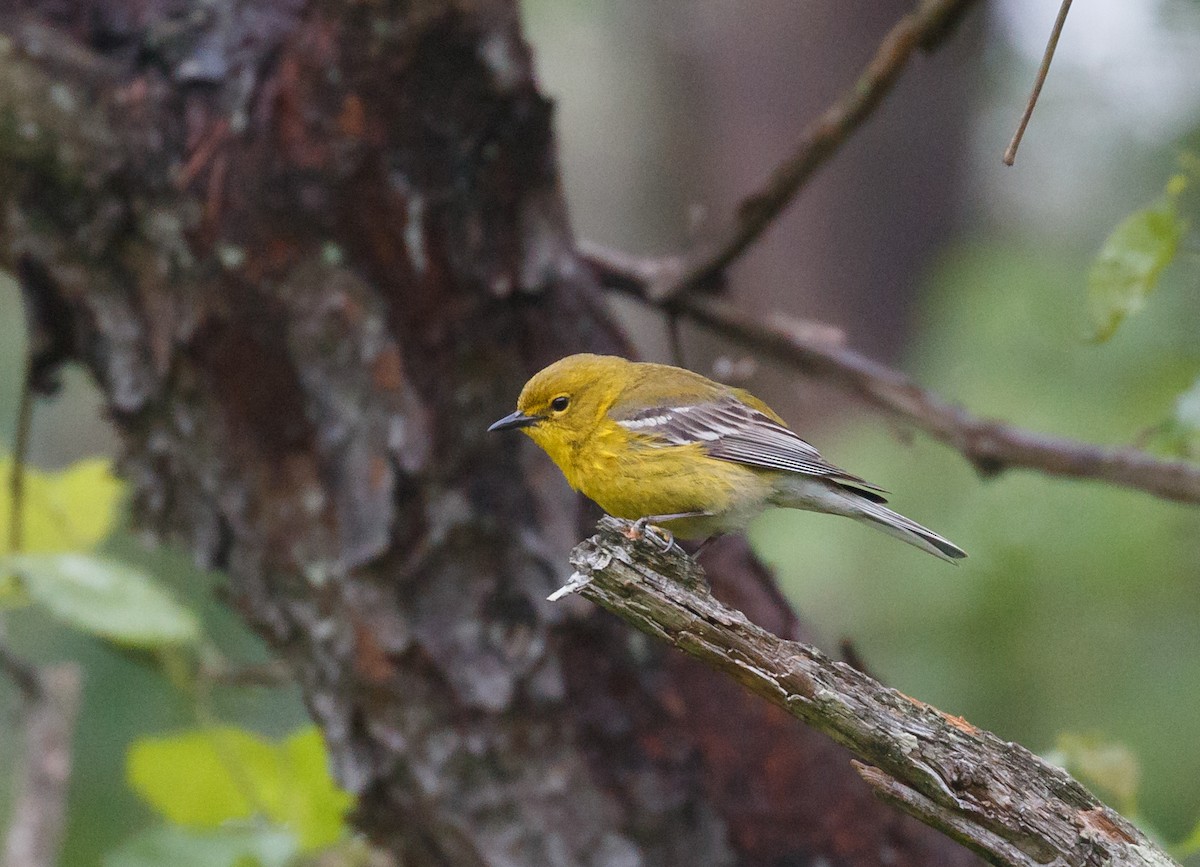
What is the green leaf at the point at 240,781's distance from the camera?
9.95 feet

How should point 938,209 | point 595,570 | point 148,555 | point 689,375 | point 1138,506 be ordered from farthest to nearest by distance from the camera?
point 938,209 → point 148,555 → point 1138,506 → point 689,375 → point 595,570

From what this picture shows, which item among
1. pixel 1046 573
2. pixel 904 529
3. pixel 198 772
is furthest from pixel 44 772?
pixel 1046 573

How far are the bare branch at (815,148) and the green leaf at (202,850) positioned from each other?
6.20 feet

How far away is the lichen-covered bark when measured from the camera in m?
3.00

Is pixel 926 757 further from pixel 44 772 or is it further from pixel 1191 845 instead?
pixel 44 772

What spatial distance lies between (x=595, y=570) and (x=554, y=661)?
136cm

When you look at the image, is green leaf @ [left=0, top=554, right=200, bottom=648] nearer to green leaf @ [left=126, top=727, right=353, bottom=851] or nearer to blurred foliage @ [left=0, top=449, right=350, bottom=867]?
blurred foliage @ [left=0, top=449, right=350, bottom=867]

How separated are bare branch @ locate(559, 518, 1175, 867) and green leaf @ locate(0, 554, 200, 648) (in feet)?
Result: 3.98

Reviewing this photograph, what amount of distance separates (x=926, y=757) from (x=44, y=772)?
2340mm

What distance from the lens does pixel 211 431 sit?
3.09 m

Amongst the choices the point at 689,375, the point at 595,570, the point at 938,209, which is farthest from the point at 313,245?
the point at 938,209

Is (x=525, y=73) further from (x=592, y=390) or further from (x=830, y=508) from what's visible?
(x=830, y=508)

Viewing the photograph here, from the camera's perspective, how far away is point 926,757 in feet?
5.31

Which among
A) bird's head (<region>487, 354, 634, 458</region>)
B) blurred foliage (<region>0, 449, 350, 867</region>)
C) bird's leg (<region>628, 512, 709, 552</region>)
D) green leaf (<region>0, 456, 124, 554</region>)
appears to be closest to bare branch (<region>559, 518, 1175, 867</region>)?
bird's leg (<region>628, 512, 709, 552</region>)
